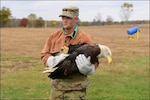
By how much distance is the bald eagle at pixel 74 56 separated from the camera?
406 cm

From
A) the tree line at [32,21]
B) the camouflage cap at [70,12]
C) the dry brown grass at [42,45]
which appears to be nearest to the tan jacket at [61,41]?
the camouflage cap at [70,12]

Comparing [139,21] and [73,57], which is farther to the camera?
[139,21]

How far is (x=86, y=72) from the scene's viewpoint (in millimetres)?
4324

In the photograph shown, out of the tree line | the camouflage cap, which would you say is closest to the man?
the camouflage cap

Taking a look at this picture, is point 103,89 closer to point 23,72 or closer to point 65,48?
point 23,72

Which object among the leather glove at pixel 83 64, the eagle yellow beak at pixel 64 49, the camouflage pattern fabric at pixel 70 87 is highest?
the eagle yellow beak at pixel 64 49

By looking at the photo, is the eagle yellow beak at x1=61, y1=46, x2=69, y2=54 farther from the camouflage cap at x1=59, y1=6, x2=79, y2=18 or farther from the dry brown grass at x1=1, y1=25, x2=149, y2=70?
the dry brown grass at x1=1, y1=25, x2=149, y2=70

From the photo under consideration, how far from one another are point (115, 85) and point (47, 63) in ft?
19.1

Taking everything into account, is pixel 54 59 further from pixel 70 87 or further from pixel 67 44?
pixel 70 87

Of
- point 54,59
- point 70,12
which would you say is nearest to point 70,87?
point 54,59

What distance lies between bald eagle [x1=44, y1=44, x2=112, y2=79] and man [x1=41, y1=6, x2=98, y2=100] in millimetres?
83

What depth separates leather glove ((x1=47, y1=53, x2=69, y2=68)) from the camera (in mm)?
4426

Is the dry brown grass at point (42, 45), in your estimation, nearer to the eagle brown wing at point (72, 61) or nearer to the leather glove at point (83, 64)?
the eagle brown wing at point (72, 61)

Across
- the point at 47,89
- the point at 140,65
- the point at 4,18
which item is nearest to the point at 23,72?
the point at 47,89
